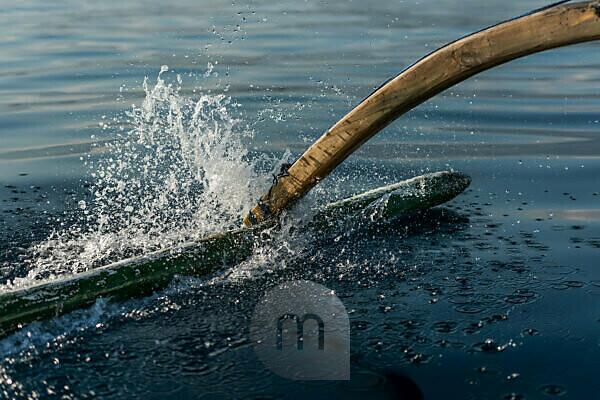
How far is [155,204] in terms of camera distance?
6469mm

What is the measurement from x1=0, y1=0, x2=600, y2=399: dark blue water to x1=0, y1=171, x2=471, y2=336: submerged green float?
0.26 ft

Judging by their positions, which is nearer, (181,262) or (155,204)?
(181,262)

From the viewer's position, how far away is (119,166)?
7.64 meters

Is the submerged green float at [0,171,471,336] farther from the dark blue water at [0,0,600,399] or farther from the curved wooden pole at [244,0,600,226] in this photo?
the curved wooden pole at [244,0,600,226]

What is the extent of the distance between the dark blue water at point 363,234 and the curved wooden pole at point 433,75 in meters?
0.45

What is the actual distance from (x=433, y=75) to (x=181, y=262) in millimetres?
1769

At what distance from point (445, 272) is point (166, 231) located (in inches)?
75.8

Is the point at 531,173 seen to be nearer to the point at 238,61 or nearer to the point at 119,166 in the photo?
the point at 119,166

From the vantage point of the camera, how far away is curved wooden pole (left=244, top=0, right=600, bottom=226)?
4312 mm

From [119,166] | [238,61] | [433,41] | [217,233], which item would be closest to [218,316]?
[217,233]

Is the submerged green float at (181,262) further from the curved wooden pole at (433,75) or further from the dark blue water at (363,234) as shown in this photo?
the curved wooden pole at (433,75)

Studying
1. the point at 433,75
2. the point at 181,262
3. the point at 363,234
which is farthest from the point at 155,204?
the point at 433,75

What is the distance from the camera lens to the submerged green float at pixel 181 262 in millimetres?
4328

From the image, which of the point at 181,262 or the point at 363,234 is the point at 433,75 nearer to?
the point at 363,234
